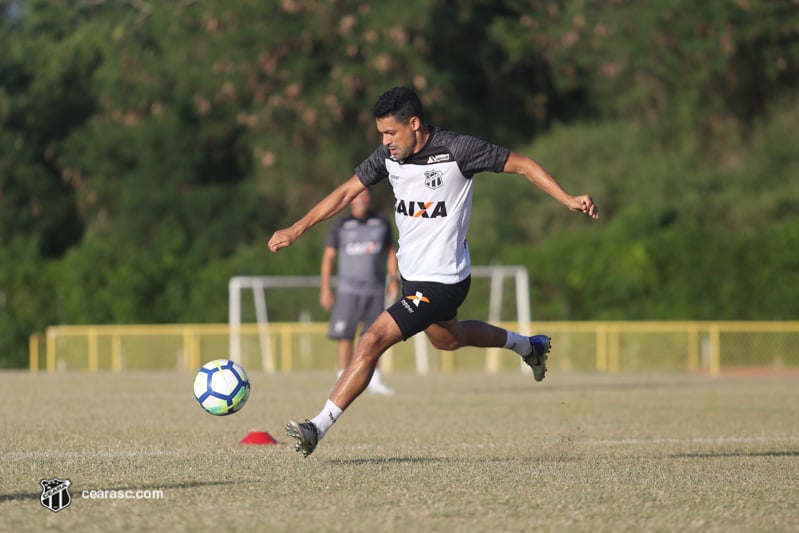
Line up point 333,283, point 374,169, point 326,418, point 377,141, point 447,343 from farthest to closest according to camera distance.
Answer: point 377,141 → point 333,283 → point 447,343 → point 374,169 → point 326,418

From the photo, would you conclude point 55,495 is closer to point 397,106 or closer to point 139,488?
point 139,488

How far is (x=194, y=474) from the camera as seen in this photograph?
7.61 m

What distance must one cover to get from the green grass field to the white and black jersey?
1.22 meters

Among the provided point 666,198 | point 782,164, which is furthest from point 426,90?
point 782,164

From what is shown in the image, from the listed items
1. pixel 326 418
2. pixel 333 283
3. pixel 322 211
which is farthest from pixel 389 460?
pixel 333 283

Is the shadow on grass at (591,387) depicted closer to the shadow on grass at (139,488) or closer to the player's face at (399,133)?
the player's face at (399,133)

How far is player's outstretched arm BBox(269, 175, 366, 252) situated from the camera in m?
8.73

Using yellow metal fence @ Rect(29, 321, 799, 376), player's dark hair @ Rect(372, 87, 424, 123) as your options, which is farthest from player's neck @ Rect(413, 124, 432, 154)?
yellow metal fence @ Rect(29, 321, 799, 376)

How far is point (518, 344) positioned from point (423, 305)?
163 centimetres

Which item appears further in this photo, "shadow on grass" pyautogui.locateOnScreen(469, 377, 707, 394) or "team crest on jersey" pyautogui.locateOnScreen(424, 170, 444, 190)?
"shadow on grass" pyautogui.locateOnScreen(469, 377, 707, 394)

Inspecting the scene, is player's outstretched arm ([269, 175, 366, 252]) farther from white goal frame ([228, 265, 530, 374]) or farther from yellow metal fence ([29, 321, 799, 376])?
yellow metal fence ([29, 321, 799, 376])

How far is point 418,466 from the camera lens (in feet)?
26.8

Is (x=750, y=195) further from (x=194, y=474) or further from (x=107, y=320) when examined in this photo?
(x=194, y=474)

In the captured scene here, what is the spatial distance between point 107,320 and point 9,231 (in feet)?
22.3
